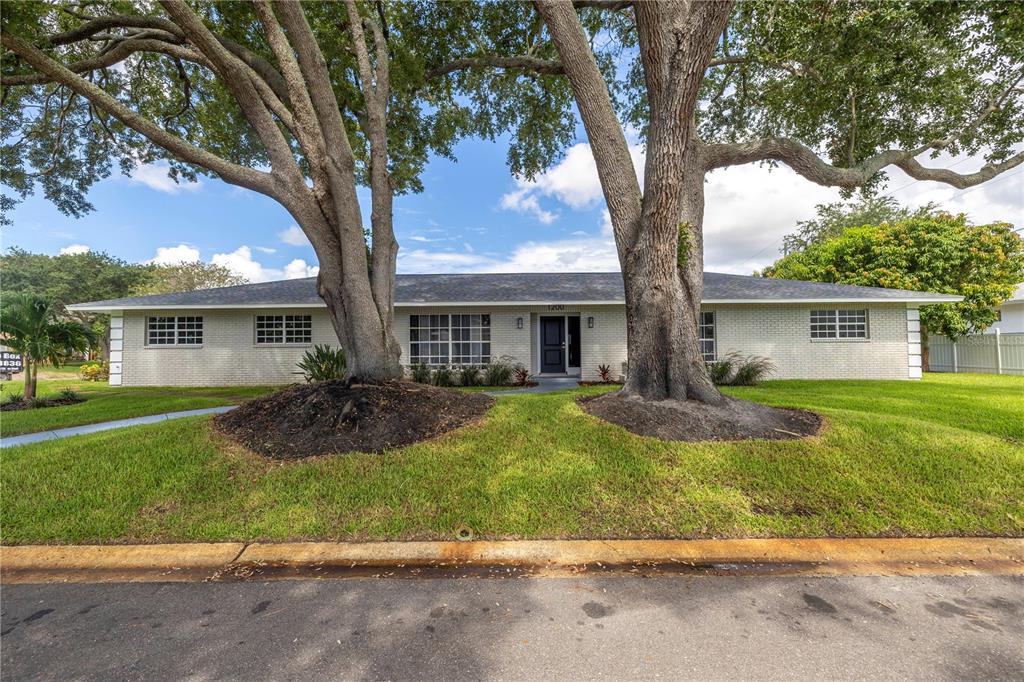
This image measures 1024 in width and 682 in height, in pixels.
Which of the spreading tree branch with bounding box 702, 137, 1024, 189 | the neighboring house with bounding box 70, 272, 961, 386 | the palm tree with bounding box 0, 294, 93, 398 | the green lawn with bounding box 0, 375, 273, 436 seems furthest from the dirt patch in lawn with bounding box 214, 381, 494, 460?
the palm tree with bounding box 0, 294, 93, 398

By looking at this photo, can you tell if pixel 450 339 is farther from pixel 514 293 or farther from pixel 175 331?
pixel 175 331

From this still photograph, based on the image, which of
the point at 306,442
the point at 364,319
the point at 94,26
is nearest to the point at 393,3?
the point at 94,26

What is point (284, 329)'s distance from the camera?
1247 centimetres

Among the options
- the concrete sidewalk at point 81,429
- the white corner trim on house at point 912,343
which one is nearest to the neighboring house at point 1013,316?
the white corner trim on house at point 912,343

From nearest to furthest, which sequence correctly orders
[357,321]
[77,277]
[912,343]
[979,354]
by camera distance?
[357,321] < [912,343] < [979,354] < [77,277]

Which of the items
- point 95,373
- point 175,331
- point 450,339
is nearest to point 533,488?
point 450,339

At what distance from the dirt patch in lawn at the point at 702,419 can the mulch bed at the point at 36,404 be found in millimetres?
10865

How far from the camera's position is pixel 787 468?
12.5ft

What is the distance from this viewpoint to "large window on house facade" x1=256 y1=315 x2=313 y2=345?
1244cm

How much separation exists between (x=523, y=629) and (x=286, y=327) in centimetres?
1253

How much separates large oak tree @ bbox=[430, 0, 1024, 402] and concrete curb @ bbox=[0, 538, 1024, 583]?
2.42 metres

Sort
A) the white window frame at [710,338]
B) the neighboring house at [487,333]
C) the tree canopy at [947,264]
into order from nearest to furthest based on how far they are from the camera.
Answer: the neighboring house at [487,333] → the white window frame at [710,338] → the tree canopy at [947,264]

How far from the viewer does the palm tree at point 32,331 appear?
8.47 m

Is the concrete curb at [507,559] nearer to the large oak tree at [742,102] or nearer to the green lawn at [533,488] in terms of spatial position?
the green lawn at [533,488]
